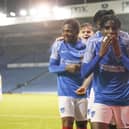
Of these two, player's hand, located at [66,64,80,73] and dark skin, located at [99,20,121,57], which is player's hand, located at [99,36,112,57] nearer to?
dark skin, located at [99,20,121,57]

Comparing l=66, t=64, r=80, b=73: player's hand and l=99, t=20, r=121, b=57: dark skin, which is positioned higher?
l=99, t=20, r=121, b=57: dark skin

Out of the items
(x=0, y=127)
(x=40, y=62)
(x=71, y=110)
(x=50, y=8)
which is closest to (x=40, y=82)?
(x=40, y=62)

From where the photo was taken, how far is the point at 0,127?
9398mm

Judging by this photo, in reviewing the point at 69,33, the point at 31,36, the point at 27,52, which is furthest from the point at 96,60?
the point at 27,52

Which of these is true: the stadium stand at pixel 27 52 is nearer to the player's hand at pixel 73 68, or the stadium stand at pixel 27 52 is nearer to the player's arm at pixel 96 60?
the player's hand at pixel 73 68

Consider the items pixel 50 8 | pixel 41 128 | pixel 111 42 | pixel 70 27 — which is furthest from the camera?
pixel 50 8

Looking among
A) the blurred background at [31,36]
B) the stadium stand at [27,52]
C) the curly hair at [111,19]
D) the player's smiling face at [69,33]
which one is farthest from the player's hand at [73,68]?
the stadium stand at [27,52]

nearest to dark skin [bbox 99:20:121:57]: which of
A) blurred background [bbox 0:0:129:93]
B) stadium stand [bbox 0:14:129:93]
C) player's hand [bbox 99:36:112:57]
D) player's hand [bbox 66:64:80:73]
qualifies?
player's hand [bbox 99:36:112:57]

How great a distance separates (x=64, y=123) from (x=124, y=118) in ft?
4.85

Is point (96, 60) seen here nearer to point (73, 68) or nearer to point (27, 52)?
point (73, 68)

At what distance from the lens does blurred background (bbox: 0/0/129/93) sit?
75.6 feet

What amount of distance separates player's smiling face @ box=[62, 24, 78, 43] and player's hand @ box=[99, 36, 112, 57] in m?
1.43

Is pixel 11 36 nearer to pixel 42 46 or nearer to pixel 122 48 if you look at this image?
pixel 42 46

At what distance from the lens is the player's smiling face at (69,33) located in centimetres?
507
